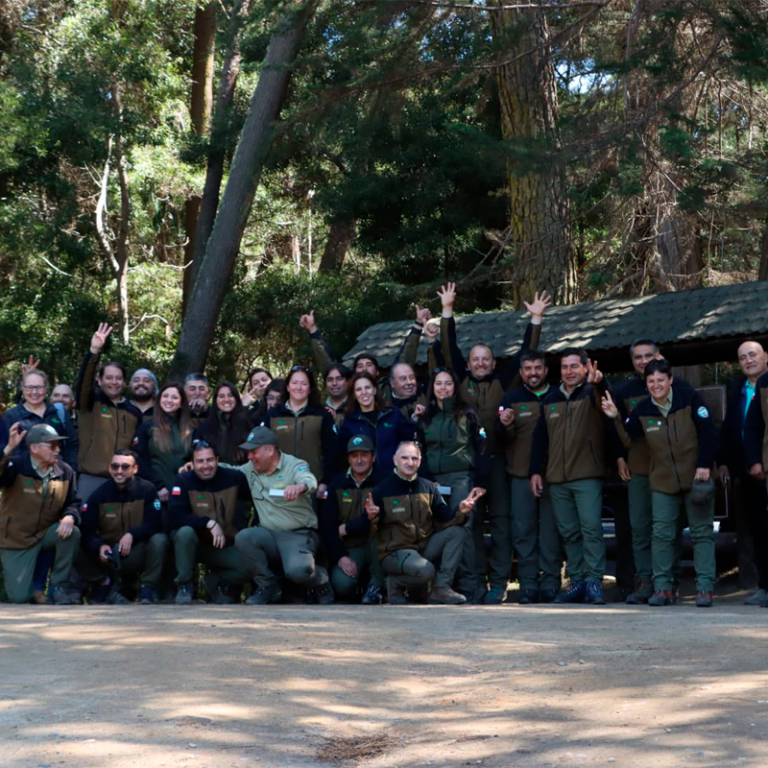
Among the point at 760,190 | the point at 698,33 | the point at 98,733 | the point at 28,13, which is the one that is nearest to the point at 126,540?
the point at 98,733

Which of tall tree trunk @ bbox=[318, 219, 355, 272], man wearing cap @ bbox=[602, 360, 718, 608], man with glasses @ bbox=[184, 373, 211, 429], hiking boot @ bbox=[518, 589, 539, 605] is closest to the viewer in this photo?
man wearing cap @ bbox=[602, 360, 718, 608]

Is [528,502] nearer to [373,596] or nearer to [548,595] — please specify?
[548,595]

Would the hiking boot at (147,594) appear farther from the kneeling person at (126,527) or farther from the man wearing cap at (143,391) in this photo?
the man wearing cap at (143,391)

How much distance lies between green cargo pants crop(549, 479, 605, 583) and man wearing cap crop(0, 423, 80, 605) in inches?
154

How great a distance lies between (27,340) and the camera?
23.1m

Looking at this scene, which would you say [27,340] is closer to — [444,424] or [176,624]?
[444,424]

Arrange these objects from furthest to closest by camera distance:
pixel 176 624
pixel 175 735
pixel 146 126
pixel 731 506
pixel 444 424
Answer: pixel 146 126 < pixel 731 506 < pixel 444 424 < pixel 176 624 < pixel 175 735

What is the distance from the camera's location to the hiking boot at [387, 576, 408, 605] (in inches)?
361

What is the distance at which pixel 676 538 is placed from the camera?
8883 mm

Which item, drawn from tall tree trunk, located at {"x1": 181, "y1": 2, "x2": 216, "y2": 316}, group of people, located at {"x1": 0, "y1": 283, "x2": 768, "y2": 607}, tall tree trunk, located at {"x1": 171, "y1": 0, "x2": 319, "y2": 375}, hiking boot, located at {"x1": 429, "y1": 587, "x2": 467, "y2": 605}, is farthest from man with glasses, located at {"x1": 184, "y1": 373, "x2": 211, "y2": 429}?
tall tree trunk, located at {"x1": 181, "y1": 2, "x2": 216, "y2": 316}

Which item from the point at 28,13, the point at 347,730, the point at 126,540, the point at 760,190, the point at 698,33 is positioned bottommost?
the point at 347,730

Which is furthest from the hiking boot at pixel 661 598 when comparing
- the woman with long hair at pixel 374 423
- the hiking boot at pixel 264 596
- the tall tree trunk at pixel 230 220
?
the tall tree trunk at pixel 230 220

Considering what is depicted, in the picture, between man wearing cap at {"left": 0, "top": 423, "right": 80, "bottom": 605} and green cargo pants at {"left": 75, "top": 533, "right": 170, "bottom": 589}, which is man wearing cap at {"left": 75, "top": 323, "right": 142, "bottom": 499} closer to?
man wearing cap at {"left": 0, "top": 423, "right": 80, "bottom": 605}

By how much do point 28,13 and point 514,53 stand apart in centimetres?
1266
